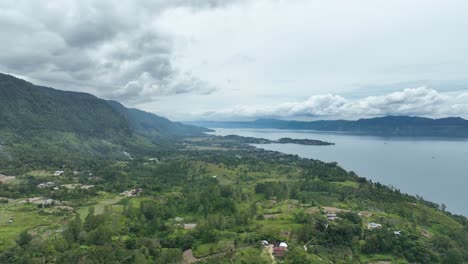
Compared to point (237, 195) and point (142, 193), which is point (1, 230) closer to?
point (142, 193)

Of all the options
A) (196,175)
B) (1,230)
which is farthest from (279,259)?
(196,175)

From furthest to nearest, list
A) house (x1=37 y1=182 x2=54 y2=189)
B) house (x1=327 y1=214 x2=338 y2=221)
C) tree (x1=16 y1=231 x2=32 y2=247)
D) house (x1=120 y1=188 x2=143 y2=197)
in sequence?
house (x1=37 y1=182 x2=54 y2=189), house (x1=120 y1=188 x2=143 y2=197), house (x1=327 y1=214 x2=338 y2=221), tree (x1=16 y1=231 x2=32 y2=247)

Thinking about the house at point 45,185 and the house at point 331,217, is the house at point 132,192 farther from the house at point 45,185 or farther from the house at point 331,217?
the house at point 331,217

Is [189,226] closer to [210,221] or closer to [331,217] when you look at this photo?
[210,221]

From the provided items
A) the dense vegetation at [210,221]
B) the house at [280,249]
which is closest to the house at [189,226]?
the dense vegetation at [210,221]

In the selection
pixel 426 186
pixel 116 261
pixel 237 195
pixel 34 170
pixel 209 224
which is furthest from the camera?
pixel 426 186

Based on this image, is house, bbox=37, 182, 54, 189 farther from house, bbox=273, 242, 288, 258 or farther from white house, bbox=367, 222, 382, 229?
white house, bbox=367, 222, 382, 229

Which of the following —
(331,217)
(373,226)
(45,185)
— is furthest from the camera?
(45,185)

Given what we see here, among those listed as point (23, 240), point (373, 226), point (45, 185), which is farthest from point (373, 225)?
point (45, 185)

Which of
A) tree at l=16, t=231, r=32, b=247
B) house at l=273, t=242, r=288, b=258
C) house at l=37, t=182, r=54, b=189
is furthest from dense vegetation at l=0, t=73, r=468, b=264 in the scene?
house at l=273, t=242, r=288, b=258
